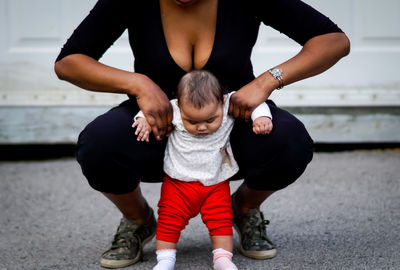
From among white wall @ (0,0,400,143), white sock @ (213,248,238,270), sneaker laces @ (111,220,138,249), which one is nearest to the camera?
white sock @ (213,248,238,270)

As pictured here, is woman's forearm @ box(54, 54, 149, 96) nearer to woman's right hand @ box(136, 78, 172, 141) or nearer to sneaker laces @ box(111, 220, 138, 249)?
woman's right hand @ box(136, 78, 172, 141)

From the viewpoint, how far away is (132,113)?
193 cm

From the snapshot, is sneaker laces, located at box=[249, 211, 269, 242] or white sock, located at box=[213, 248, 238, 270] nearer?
white sock, located at box=[213, 248, 238, 270]

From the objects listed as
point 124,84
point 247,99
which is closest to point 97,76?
point 124,84

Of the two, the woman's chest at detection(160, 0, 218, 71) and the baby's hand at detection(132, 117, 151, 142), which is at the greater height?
the woman's chest at detection(160, 0, 218, 71)

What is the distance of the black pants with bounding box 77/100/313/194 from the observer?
1.81m

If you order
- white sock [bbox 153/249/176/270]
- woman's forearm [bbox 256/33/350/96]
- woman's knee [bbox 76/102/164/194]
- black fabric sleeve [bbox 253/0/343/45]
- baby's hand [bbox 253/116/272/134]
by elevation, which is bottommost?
white sock [bbox 153/249/176/270]

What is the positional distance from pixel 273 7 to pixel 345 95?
179cm

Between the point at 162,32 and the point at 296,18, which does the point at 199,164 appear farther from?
the point at 296,18

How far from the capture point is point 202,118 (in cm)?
180

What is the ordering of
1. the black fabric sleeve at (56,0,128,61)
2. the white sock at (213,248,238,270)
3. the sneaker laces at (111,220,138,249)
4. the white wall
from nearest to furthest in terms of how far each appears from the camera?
the white sock at (213,248,238,270) < the black fabric sleeve at (56,0,128,61) < the sneaker laces at (111,220,138,249) < the white wall

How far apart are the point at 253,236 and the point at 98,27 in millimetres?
908

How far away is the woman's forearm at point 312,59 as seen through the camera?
1882 mm

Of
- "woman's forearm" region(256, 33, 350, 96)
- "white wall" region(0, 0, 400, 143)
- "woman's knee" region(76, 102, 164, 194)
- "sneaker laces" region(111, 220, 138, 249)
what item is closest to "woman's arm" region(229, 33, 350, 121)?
"woman's forearm" region(256, 33, 350, 96)
